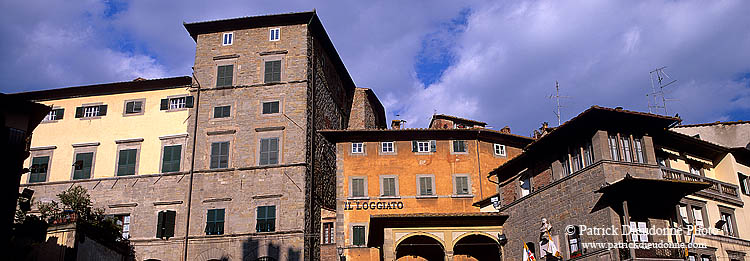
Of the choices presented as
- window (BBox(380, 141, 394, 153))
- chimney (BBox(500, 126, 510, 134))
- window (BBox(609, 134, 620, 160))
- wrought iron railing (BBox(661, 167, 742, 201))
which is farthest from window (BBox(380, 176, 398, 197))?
wrought iron railing (BBox(661, 167, 742, 201))

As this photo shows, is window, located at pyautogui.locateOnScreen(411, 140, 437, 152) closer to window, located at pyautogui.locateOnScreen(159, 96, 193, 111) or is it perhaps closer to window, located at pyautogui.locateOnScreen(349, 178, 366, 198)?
window, located at pyautogui.locateOnScreen(349, 178, 366, 198)

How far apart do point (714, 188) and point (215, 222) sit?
1027 inches

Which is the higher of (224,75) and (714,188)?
(224,75)

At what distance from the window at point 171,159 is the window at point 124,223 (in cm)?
344

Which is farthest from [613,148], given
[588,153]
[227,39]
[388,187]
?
[227,39]

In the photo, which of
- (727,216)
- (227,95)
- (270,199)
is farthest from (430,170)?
(727,216)

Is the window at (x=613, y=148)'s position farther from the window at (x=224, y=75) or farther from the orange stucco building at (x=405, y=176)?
the window at (x=224, y=75)

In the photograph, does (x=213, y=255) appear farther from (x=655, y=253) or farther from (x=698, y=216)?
(x=698, y=216)

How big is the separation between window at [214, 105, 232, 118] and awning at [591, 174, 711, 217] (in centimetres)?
2338

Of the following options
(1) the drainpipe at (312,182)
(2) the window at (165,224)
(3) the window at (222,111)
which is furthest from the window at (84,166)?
(1) the drainpipe at (312,182)

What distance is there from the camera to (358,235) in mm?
39000

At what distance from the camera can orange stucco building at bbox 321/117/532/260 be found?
3912 centimetres

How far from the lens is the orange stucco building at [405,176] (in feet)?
128

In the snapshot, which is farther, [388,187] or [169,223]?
[388,187]
